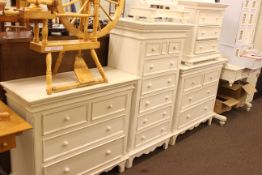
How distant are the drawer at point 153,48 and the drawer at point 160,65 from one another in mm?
52

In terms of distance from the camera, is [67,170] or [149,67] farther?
[149,67]

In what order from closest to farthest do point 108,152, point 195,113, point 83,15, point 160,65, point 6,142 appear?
point 6,142
point 83,15
point 108,152
point 160,65
point 195,113

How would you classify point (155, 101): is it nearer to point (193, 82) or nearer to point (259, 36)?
point (193, 82)

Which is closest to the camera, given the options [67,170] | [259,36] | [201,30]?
[67,170]

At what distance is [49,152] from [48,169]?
11cm

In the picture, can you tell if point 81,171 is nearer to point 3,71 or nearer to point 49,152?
point 49,152

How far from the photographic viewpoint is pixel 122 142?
2010 mm

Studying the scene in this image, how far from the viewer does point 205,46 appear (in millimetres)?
2559

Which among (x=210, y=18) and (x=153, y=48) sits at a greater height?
(x=210, y=18)

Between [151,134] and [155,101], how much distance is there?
298mm

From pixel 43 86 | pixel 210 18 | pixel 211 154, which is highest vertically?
pixel 210 18

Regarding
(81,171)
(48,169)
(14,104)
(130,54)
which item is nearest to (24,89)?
(14,104)

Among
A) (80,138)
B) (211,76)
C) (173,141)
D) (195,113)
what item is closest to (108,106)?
(80,138)

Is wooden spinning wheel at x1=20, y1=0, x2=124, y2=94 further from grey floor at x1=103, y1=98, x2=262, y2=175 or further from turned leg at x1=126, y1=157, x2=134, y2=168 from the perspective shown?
grey floor at x1=103, y1=98, x2=262, y2=175
